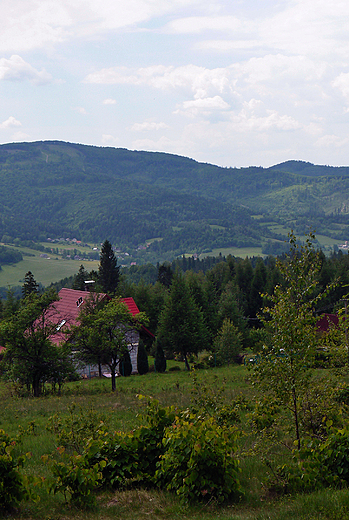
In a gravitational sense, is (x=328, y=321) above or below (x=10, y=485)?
above

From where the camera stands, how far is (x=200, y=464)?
24.9 feet

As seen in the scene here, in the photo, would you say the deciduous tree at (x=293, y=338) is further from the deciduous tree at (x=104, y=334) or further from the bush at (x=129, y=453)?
the deciduous tree at (x=104, y=334)

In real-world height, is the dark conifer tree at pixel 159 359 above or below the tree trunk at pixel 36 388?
below

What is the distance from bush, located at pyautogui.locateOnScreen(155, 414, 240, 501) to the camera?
7535mm

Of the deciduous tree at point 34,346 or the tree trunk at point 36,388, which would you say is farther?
the tree trunk at point 36,388

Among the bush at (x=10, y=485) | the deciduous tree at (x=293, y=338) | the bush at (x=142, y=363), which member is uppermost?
the deciduous tree at (x=293, y=338)

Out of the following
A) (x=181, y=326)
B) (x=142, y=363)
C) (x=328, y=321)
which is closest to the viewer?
(x=328, y=321)

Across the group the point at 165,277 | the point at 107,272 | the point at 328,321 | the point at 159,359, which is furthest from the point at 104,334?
the point at 165,277

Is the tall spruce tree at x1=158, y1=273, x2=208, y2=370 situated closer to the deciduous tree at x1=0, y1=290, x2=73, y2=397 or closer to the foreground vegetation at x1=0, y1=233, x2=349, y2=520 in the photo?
the deciduous tree at x1=0, y1=290, x2=73, y2=397

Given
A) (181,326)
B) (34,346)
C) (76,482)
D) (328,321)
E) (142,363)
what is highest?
(328,321)

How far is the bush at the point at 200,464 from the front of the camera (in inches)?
297

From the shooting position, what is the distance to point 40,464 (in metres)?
10.7

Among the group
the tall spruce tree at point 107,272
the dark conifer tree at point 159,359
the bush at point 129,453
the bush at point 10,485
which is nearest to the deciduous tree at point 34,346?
the bush at point 129,453

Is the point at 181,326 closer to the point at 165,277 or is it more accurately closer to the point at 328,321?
the point at 328,321
